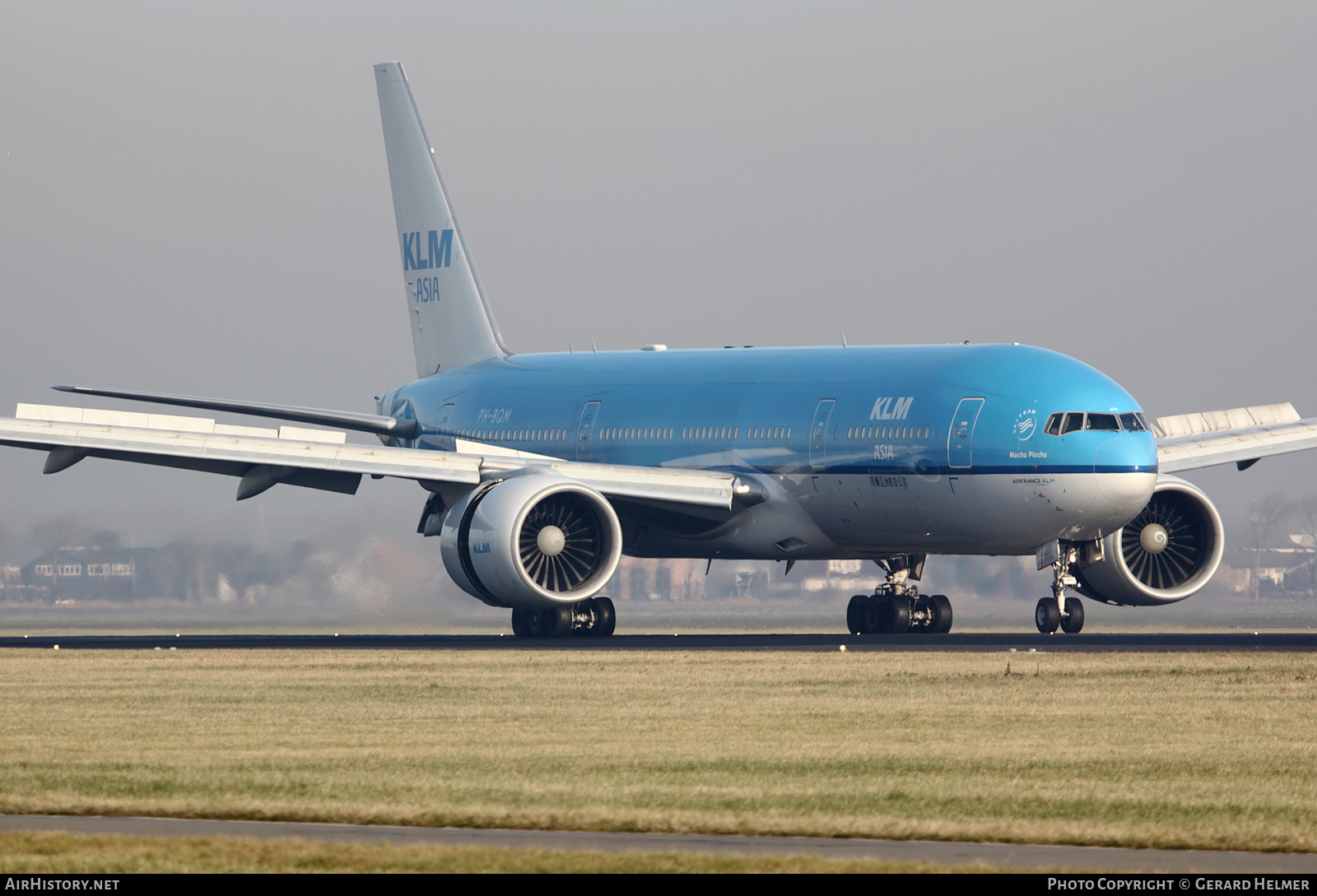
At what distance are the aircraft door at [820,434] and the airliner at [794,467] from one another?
0.04 m

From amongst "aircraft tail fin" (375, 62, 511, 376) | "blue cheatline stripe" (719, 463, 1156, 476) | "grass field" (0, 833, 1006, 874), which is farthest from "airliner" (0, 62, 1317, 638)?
"grass field" (0, 833, 1006, 874)

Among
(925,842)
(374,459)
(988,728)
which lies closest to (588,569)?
(374,459)

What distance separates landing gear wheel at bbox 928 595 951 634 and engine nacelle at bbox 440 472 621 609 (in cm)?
653

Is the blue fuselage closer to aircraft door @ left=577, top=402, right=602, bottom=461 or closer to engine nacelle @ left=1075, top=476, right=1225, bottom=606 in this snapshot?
aircraft door @ left=577, top=402, right=602, bottom=461

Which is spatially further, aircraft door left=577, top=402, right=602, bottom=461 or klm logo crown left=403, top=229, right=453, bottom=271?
klm logo crown left=403, top=229, right=453, bottom=271

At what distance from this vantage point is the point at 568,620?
1298 inches

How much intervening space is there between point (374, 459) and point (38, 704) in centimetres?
1233

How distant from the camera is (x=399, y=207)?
46.8m

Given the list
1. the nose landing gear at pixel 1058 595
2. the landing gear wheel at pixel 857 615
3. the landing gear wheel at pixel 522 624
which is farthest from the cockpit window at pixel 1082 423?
the landing gear wheel at pixel 522 624

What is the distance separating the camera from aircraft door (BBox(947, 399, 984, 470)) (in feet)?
102

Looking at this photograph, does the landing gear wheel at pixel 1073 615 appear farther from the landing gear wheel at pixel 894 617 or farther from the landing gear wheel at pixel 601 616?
the landing gear wheel at pixel 601 616

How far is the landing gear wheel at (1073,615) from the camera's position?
33.1 meters

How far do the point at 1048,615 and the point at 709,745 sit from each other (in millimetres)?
17128

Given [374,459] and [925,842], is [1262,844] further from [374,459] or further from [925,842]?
[374,459]
